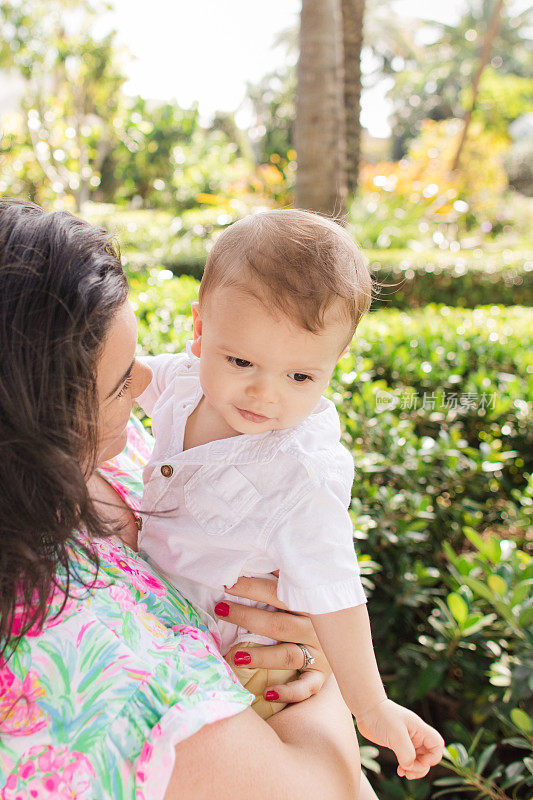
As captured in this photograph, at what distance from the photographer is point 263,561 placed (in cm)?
138

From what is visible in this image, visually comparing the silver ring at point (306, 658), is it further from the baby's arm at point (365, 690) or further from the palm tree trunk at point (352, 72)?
the palm tree trunk at point (352, 72)

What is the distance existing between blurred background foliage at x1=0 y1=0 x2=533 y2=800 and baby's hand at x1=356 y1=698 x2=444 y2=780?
57 centimetres

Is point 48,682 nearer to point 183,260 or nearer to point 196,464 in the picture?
point 196,464

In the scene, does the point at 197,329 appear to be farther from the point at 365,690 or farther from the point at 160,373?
the point at 365,690

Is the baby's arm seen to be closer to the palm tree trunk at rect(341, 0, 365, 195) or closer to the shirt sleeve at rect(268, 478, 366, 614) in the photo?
the shirt sleeve at rect(268, 478, 366, 614)

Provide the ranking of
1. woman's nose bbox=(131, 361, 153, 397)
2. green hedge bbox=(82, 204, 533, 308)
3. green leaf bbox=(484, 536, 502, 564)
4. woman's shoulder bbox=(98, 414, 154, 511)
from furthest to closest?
green hedge bbox=(82, 204, 533, 308) < green leaf bbox=(484, 536, 502, 564) < woman's shoulder bbox=(98, 414, 154, 511) < woman's nose bbox=(131, 361, 153, 397)

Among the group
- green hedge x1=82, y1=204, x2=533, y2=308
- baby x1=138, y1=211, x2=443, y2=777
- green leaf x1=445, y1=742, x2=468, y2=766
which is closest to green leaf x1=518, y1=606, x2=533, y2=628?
green leaf x1=445, y1=742, x2=468, y2=766

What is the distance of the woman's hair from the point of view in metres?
0.89

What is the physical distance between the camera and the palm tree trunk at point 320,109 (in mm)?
6379

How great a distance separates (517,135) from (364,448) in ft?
124

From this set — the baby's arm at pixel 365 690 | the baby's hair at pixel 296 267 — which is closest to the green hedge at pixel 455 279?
the baby's hair at pixel 296 267

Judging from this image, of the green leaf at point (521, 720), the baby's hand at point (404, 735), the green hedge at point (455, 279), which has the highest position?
the baby's hand at point (404, 735)

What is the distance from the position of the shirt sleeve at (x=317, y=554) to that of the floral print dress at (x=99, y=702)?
267 mm

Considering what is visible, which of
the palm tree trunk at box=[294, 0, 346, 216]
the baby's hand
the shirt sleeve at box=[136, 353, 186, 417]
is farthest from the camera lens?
the palm tree trunk at box=[294, 0, 346, 216]
